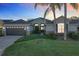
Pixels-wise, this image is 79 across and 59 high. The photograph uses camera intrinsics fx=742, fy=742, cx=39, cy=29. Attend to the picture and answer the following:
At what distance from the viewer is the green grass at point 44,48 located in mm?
24562

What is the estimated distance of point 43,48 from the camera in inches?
971

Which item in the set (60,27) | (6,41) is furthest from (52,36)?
(6,41)

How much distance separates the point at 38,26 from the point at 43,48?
2.51 ft

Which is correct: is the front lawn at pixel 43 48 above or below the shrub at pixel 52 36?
below

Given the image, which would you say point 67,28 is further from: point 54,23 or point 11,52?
point 11,52

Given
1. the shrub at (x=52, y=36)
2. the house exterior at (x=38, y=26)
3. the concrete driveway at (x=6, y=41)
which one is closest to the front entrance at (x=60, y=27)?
the house exterior at (x=38, y=26)

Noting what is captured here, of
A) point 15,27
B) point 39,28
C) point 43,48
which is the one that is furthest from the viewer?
point 15,27

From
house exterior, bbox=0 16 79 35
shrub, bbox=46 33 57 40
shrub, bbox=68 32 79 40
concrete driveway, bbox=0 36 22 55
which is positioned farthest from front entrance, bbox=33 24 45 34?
shrub, bbox=68 32 79 40


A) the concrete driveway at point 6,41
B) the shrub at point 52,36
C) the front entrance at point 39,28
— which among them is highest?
the front entrance at point 39,28

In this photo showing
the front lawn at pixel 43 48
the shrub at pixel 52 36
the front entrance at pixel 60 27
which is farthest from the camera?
the shrub at pixel 52 36

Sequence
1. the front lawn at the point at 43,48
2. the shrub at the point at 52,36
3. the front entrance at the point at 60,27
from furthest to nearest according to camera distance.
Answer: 1. the shrub at the point at 52,36
2. the front entrance at the point at 60,27
3. the front lawn at the point at 43,48

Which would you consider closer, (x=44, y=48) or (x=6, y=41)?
(x=44, y=48)

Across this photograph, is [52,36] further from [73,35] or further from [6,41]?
[6,41]

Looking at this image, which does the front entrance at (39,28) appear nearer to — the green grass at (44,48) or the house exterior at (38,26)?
the house exterior at (38,26)
